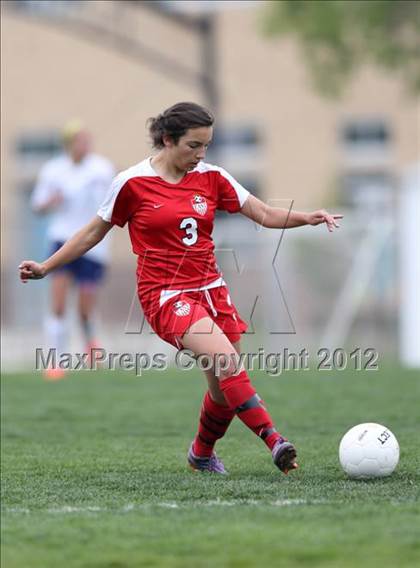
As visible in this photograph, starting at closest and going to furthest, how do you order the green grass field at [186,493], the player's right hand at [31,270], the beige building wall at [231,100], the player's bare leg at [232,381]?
the green grass field at [186,493] < the player's bare leg at [232,381] < the player's right hand at [31,270] < the beige building wall at [231,100]

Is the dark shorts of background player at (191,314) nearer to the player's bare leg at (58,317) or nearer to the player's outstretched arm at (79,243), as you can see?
the player's outstretched arm at (79,243)

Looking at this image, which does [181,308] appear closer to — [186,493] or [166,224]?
[166,224]

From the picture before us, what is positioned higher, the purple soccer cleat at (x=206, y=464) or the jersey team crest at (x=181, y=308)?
the jersey team crest at (x=181, y=308)

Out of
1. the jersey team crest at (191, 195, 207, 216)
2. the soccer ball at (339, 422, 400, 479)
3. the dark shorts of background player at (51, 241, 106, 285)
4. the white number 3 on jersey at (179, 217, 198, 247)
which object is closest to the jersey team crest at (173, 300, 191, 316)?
the white number 3 on jersey at (179, 217, 198, 247)

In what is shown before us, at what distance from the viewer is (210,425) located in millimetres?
5969

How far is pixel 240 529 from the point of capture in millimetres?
4094

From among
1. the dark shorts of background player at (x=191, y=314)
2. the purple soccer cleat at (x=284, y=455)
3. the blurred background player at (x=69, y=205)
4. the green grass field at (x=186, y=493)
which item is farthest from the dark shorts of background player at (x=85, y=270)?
the purple soccer cleat at (x=284, y=455)

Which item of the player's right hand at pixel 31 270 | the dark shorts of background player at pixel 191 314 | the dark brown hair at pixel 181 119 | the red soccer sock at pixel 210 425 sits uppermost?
the dark brown hair at pixel 181 119

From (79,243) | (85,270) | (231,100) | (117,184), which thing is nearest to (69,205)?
(85,270)

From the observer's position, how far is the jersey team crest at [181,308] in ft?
18.4

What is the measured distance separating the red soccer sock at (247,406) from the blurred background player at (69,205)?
6.03 metres

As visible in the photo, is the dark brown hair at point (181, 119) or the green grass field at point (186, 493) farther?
the dark brown hair at point (181, 119)

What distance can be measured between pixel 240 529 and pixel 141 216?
2094mm

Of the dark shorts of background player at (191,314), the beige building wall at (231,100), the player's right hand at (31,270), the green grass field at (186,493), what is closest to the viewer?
the green grass field at (186,493)
